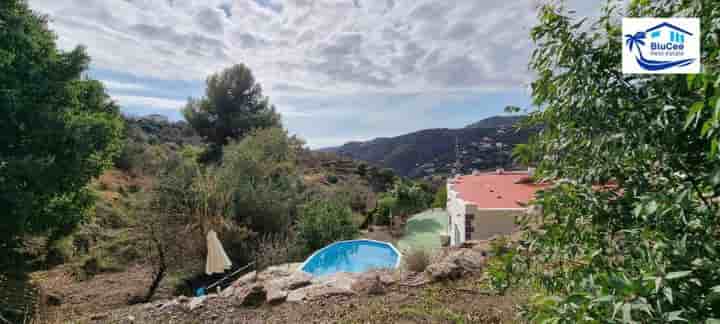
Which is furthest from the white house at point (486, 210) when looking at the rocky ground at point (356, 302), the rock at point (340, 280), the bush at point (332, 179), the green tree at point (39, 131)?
the bush at point (332, 179)

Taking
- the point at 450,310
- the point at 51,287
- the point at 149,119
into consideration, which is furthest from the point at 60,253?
the point at 149,119

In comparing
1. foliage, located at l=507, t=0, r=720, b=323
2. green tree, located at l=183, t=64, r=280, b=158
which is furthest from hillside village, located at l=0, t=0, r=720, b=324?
green tree, located at l=183, t=64, r=280, b=158

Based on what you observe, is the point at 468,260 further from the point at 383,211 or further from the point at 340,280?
the point at 383,211

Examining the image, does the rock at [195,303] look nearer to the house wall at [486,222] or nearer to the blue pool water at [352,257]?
the blue pool water at [352,257]

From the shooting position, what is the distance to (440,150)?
37281 millimetres

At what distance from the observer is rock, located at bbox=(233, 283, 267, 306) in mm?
4223

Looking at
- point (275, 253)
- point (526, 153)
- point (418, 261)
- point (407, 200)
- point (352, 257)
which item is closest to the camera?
point (526, 153)

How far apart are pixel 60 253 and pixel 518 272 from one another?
1128 cm

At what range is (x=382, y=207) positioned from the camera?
1540 centimetres

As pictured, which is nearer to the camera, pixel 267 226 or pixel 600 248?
pixel 600 248

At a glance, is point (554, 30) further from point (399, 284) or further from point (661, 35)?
point (399, 284)

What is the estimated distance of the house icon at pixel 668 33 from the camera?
4.09 feet

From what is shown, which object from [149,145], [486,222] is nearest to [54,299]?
[486,222]

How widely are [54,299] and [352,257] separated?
7.04 meters
